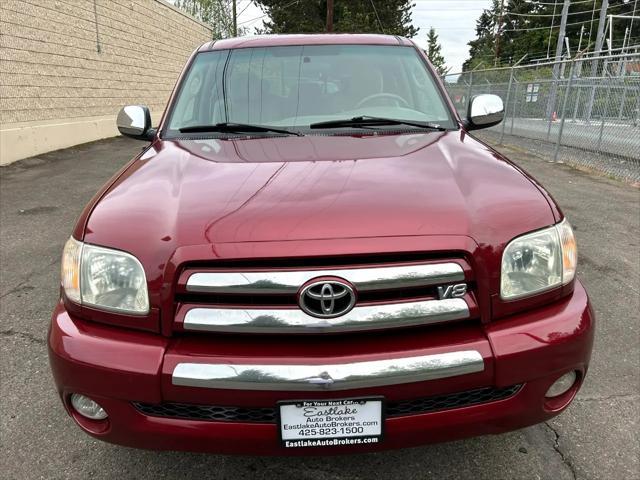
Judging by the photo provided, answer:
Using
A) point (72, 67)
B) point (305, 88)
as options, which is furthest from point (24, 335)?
point (72, 67)

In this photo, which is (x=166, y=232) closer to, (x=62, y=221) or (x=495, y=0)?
(x=62, y=221)

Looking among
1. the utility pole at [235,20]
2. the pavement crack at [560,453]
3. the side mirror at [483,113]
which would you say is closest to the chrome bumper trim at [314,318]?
the pavement crack at [560,453]

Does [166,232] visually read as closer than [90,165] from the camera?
Yes

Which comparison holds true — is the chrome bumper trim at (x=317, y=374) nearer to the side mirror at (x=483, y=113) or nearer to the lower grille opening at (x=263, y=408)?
the lower grille opening at (x=263, y=408)

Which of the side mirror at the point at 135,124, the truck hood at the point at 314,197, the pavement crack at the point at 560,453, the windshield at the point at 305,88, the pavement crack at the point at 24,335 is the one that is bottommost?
the pavement crack at the point at 24,335

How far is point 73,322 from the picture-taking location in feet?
5.77

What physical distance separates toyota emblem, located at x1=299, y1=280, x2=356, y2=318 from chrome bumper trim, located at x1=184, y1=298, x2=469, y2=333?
0.06 ft

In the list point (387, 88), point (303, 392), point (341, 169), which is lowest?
point (303, 392)

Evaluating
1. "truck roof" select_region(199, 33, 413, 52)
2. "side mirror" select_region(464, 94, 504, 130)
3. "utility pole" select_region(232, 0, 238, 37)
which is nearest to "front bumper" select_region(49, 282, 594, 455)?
"side mirror" select_region(464, 94, 504, 130)

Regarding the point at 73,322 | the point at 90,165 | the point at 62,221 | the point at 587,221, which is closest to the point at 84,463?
the point at 73,322

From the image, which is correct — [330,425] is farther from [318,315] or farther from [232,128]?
[232,128]

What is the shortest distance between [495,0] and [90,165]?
7808cm

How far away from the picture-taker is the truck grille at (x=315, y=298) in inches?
61.6

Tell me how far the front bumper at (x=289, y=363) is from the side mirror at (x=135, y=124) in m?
1.64
